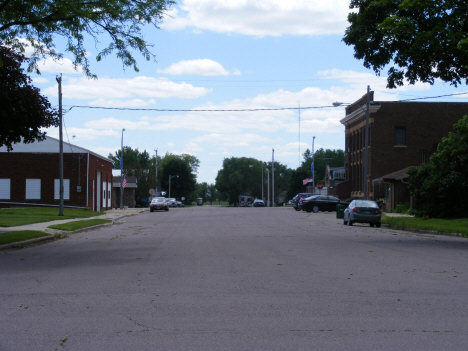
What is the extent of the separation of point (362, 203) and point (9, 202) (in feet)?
102

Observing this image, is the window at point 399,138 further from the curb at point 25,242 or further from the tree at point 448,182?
the curb at point 25,242

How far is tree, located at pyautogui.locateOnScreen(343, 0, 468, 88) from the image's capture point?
19.3m

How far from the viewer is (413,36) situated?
2031 centimetres

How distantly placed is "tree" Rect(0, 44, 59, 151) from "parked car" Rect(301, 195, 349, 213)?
111 feet

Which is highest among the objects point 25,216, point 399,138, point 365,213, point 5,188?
point 399,138

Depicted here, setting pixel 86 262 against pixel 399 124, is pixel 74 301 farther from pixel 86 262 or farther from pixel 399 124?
pixel 399 124

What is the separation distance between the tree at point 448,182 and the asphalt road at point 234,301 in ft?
63.6

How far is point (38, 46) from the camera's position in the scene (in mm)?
17875

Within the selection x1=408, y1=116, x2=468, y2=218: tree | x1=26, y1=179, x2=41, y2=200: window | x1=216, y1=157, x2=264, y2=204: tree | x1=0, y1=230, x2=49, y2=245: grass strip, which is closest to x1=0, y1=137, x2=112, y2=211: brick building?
x1=26, y1=179, x2=41, y2=200: window

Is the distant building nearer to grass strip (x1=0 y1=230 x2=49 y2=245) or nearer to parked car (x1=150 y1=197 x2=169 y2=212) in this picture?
parked car (x1=150 y1=197 x2=169 y2=212)

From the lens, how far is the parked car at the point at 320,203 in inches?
1996

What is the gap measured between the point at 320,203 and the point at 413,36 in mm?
31649

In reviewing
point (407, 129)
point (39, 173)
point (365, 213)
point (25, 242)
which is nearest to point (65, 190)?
point (39, 173)

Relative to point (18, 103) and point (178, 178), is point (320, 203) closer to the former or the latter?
point (18, 103)
